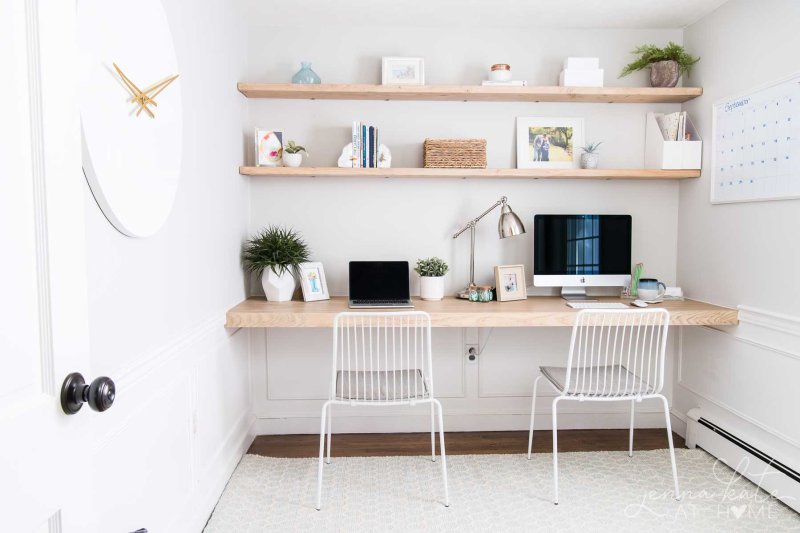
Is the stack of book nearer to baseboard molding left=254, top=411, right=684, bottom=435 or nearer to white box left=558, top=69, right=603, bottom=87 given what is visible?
white box left=558, top=69, right=603, bottom=87

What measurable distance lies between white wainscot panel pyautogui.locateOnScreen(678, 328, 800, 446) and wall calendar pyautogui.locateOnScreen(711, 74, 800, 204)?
720 mm

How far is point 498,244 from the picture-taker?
10.1ft

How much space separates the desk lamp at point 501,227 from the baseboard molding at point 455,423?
0.79 m

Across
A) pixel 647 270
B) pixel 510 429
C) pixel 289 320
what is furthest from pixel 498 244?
pixel 289 320

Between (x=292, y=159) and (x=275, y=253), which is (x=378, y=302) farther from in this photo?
(x=292, y=159)

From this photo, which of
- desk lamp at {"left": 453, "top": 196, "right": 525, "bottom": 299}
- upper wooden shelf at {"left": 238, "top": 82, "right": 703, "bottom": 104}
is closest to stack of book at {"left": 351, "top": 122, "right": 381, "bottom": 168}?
upper wooden shelf at {"left": 238, "top": 82, "right": 703, "bottom": 104}

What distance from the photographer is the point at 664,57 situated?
288cm

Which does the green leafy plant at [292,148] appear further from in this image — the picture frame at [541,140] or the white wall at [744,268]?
the white wall at [744,268]

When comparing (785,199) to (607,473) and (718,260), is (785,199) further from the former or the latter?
(607,473)

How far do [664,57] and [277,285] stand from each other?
249cm

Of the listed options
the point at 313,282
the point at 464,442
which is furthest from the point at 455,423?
the point at 313,282

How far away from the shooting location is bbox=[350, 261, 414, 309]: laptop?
2841mm

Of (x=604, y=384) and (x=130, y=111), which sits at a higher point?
(x=130, y=111)

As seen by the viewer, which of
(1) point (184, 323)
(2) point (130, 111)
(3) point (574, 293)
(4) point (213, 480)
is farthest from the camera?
(3) point (574, 293)
